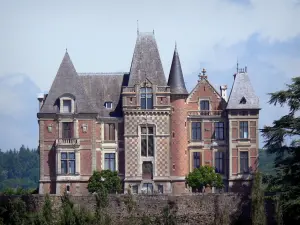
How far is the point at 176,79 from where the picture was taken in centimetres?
6912

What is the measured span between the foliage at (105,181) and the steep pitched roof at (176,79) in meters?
7.02

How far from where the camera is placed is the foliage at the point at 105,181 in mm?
65375

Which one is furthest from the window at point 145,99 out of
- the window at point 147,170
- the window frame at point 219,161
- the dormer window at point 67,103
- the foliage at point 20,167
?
the foliage at point 20,167

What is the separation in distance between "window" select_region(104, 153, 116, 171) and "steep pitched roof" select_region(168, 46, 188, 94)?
5.77 meters

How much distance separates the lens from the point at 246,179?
225 feet

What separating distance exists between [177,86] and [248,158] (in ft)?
21.8

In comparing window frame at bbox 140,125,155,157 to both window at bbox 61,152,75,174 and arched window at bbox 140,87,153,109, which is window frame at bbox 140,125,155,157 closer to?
arched window at bbox 140,87,153,109

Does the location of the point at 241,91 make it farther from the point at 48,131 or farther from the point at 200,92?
the point at 48,131

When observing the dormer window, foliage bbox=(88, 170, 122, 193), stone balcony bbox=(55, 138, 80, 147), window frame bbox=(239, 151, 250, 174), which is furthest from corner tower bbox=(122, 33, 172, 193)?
window frame bbox=(239, 151, 250, 174)

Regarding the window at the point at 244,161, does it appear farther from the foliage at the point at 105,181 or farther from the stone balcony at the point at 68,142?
the stone balcony at the point at 68,142

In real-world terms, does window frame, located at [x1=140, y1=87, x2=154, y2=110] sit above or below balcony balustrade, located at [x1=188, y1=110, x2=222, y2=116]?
above

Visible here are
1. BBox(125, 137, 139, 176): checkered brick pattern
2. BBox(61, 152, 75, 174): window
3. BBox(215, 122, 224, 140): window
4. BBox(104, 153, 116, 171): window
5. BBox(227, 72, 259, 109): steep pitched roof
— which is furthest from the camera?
BBox(215, 122, 224, 140): window

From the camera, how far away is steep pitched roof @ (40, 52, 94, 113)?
6750 cm

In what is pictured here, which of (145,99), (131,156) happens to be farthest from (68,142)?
(145,99)
